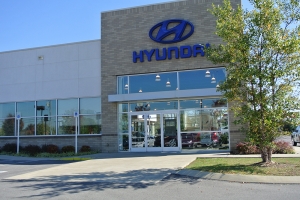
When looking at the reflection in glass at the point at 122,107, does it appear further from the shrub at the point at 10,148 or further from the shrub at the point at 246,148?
the shrub at the point at 10,148

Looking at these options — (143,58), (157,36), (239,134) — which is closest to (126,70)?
(143,58)

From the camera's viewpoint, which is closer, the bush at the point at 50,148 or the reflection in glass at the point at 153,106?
the reflection in glass at the point at 153,106

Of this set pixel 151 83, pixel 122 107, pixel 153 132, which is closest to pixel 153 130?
pixel 153 132

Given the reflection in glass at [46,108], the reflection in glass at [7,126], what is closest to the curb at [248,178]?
the reflection in glass at [46,108]

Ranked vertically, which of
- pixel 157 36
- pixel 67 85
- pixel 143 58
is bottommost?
pixel 67 85

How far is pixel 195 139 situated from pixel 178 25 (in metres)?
6.81

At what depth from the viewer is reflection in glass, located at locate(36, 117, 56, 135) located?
22203mm

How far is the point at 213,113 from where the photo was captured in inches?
739

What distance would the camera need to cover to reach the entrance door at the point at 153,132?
19.4 m

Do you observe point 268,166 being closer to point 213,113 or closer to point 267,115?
point 267,115

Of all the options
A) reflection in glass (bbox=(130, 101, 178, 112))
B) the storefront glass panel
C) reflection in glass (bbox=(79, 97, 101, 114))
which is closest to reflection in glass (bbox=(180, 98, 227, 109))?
reflection in glass (bbox=(130, 101, 178, 112))

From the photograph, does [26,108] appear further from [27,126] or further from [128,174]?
[128,174]

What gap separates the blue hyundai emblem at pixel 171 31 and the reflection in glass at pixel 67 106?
22.5ft

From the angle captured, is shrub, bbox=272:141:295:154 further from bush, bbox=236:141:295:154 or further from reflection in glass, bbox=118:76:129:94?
reflection in glass, bbox=118:76:129:94
